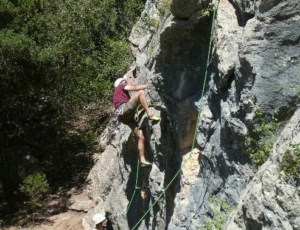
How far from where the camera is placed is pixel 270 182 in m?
4.16

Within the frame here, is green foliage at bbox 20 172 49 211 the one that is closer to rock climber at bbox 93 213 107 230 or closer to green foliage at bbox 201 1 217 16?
rock climber at bbox 93 213 107 230

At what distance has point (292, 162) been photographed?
402 cm

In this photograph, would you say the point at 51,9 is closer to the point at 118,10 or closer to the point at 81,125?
the point at 118,10

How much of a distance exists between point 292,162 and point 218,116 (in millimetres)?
2303

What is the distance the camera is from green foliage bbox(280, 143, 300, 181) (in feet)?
13.0

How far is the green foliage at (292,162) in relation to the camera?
3.96m

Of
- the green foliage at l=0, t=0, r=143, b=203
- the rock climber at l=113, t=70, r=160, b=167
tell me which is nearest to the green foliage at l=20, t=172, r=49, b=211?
the green foliage at l=0, t=0, r=143, b=203

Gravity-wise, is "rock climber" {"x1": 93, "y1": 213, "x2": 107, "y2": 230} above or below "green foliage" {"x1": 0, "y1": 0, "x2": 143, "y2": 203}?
below

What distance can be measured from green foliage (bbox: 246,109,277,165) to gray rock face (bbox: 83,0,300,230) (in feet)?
0.22

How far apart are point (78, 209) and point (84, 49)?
443cm

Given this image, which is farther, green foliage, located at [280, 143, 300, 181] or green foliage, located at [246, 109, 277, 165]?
green foliage, located at [246, 109, 277, 165]

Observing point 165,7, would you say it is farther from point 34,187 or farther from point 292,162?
point 34,187

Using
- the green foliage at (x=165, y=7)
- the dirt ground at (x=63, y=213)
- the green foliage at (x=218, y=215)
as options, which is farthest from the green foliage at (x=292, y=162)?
the dirt ground at (x=63, y=213)

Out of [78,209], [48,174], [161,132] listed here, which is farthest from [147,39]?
[48,174]
